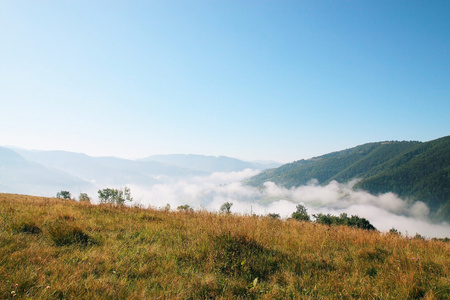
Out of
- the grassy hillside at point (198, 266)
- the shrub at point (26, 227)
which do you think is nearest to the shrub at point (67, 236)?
the grassy hillside at point (198, 266)

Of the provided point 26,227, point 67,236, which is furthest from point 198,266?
point 26,227

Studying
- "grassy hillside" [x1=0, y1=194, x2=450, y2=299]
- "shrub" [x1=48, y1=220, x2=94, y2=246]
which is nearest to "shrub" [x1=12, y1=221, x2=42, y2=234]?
"grassy hillside" [x1=0, y1=194, x2=450, y2=299]

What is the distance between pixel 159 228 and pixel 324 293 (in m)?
4.56

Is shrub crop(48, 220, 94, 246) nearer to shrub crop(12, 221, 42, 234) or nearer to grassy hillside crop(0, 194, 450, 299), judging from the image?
grassy hillside crop(0, 194, 450, 299)

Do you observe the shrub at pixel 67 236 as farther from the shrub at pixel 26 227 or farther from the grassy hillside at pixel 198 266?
the shrub at pixel 26 227

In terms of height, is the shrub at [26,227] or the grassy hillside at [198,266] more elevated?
the shrub at [26,227]

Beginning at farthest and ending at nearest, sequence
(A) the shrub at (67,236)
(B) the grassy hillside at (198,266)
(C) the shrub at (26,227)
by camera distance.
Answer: (C) the shrub at (26,227), (A) the shrub at (67,236), (B) the grassy hillside at (198,266)

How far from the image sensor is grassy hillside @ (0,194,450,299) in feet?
10.9

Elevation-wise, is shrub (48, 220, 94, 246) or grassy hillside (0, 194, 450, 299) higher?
shrub (48, 220, 94, 246)

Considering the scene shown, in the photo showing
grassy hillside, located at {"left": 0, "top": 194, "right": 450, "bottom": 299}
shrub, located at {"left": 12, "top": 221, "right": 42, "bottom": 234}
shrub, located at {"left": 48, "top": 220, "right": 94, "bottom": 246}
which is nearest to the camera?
grassy hillside, located at {"left": 0, "top": 194, "right": 450, "bottom": 299}

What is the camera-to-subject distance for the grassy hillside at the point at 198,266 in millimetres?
3320

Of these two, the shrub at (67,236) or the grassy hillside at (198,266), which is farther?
the shrub at (67,236)

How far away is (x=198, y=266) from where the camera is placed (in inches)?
169

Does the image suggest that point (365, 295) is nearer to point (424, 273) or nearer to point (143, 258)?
point (424, 273)
